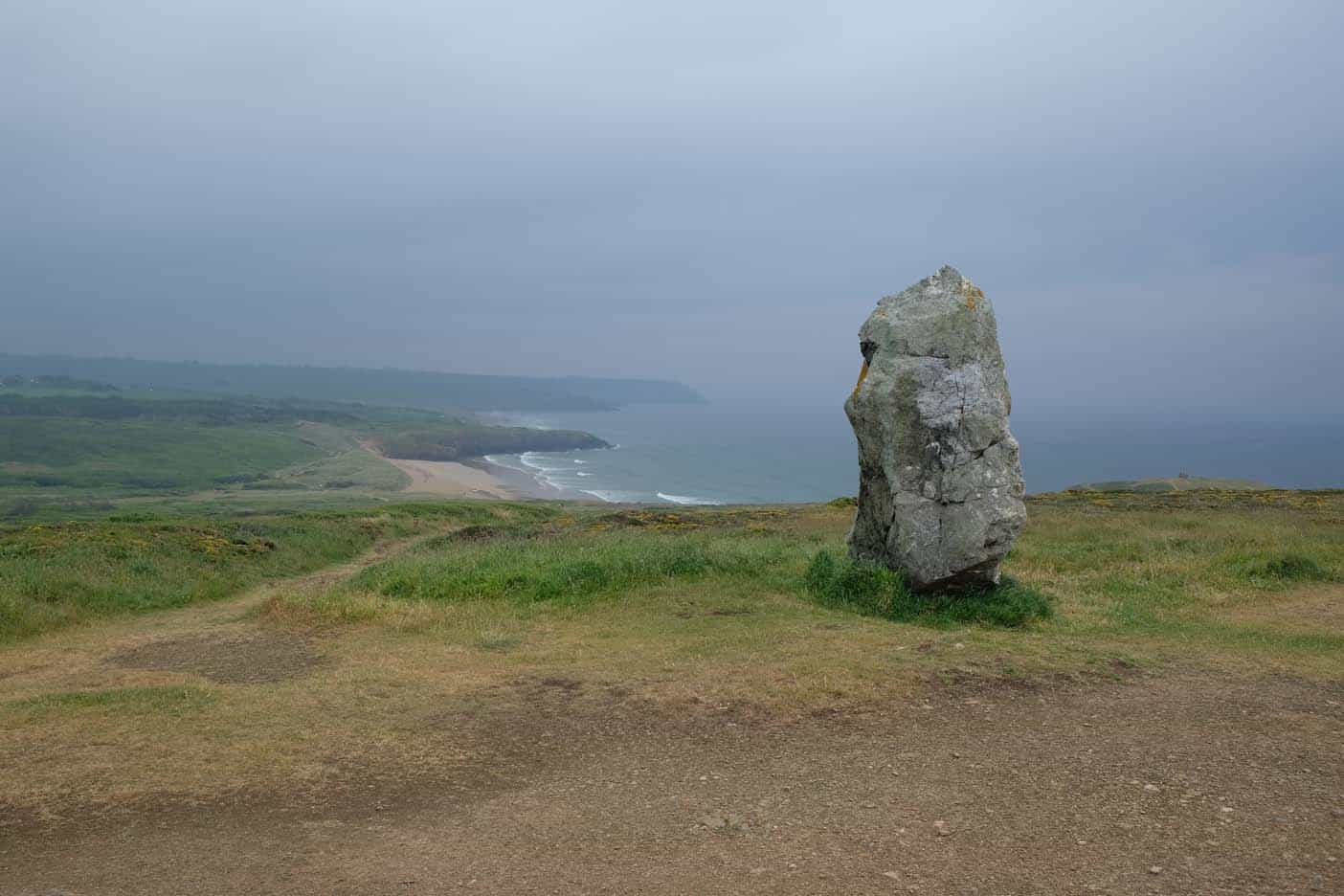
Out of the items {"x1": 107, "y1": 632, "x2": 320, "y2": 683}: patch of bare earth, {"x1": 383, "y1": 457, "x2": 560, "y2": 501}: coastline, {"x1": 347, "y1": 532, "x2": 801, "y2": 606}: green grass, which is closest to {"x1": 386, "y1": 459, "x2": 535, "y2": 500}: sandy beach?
{"x1": 383, "y1": 457, "x2": 560, "y2": 501}: coastline

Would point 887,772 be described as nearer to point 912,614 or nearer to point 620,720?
point 620,720

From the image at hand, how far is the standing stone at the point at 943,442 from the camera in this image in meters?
13.6

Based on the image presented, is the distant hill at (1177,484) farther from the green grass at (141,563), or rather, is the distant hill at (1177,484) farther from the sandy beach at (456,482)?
the sandy beach at (456,482)

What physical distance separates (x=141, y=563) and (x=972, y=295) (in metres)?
17.2

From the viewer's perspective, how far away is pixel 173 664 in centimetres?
1186

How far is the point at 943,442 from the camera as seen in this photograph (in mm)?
13789

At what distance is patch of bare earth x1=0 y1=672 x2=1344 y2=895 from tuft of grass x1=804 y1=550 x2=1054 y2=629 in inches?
155

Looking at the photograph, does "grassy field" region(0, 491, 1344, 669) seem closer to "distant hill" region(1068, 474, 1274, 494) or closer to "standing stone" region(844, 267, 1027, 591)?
"standing stone" region(844, 267, 1027, 591)

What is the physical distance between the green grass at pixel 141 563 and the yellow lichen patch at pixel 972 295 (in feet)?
50.9

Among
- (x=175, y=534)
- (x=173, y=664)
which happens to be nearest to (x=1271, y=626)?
(x=173, y=664)

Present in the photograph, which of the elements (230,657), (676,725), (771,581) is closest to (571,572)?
(771,581)

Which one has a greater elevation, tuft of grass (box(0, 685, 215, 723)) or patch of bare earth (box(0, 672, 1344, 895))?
patch of bare earth (box(0, 672, 1344, 895))

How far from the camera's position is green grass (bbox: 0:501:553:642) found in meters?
14.9

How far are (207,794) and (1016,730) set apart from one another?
7219mm
